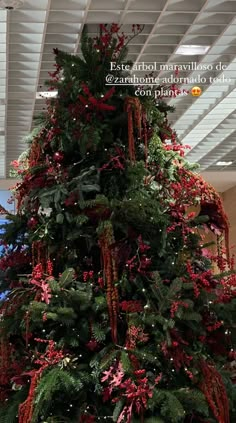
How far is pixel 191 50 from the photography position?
565cm

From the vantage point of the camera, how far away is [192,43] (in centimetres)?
550

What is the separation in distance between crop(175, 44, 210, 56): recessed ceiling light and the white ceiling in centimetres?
5

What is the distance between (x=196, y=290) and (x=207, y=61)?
3.93 metres

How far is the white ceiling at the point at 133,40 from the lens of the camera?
15.4 ft

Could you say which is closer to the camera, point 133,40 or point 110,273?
point 110,273

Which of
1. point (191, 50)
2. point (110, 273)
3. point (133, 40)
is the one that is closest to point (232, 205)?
point (191, 50)

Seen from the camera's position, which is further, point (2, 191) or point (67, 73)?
point (2, 191)

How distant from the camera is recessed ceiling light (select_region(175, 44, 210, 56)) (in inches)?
219

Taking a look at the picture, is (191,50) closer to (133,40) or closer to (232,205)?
(133,40)

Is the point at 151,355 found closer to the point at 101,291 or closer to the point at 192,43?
the point at 101,291

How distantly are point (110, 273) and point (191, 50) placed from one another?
368 cm

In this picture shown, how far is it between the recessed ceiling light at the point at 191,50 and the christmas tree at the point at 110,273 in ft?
9.33

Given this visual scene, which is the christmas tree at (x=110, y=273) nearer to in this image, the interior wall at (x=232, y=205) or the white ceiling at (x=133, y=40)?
the white ceiling at (x=133, y=40)

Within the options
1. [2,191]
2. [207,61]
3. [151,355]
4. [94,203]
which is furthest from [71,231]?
[2,191]
